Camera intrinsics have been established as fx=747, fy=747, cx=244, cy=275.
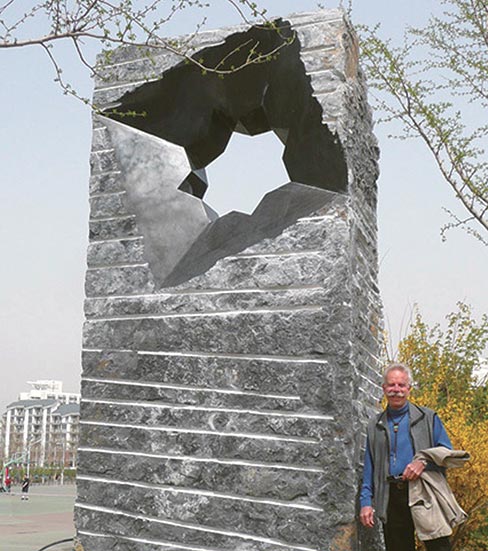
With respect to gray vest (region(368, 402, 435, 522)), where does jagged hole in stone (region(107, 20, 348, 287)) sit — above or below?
above

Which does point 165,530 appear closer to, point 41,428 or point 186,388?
point 186,388

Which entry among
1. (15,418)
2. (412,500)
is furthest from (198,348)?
(15,418)

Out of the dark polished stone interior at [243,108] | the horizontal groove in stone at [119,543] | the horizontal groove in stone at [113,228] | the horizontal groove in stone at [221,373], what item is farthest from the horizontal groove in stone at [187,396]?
the dark polished stone interior at [243,108]

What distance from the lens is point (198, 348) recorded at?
352 cm

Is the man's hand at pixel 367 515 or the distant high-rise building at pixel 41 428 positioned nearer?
the man's hand at pixel 367 515

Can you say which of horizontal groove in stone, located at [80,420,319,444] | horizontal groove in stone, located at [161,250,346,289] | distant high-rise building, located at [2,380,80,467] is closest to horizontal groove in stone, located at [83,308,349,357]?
horizontal groove in stone, located at [161,250,346,289]

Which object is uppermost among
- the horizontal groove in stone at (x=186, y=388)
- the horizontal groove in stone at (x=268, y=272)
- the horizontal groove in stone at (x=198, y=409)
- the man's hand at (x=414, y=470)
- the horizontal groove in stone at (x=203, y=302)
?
the horizontal groove in stone at (x=268, y=272)

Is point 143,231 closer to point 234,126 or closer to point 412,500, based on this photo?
point 234,126

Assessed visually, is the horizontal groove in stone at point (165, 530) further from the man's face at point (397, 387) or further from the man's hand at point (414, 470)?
the man's face at point (397, 387)

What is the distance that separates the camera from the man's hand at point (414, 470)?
2.99m

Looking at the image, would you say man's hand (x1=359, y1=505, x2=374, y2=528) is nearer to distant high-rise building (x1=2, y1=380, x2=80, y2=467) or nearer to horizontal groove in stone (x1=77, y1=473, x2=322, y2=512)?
horizontal groove in stone (x1=77, y1=473, x2=322, y2=512)

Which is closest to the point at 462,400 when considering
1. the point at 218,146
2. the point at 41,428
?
the point at 218,146

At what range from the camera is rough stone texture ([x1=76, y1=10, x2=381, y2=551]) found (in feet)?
10.6

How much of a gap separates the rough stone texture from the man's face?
175 mm
